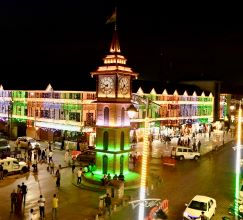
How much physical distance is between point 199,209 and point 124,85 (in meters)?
13.4

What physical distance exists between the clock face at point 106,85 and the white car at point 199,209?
12.4 metres

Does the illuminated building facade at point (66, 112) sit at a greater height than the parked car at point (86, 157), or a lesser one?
greater

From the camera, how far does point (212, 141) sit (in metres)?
60.3

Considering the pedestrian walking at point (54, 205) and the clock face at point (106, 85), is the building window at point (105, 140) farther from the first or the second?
the pedestrian walking at point (54, 205)

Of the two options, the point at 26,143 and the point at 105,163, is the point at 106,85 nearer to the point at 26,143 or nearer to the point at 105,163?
the point at 105,163

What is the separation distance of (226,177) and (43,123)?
29033 mm

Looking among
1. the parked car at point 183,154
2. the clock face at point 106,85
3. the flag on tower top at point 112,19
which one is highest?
the flag on tower top at point 112,19

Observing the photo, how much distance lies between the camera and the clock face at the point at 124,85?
30.5 metres

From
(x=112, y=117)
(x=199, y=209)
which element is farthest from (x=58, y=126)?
(x=199, y=209)

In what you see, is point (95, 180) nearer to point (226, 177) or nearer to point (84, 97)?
point (226, 177)

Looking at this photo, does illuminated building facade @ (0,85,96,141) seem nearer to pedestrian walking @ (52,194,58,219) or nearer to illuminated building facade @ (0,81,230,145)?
illuminated building facade @ (0,81,230,145)

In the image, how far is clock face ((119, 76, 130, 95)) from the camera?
3048 centimetres

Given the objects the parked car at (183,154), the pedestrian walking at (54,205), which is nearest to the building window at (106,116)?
the pedestrian walking at (54,205)

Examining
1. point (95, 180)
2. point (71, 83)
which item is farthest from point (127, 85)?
point (71, 83)
